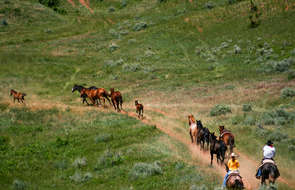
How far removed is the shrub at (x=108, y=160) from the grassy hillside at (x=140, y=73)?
1.64ft

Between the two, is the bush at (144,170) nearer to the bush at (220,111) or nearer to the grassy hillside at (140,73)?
the grassy hillside at (140,73)

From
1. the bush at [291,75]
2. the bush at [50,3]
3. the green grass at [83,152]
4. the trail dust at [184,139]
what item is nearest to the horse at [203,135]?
the trail dust at [184,139]

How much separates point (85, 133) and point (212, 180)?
36.5ft

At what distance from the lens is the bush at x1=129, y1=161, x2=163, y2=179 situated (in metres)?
16.6

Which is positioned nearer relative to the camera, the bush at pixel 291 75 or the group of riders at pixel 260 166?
the group of riders at pixel 260 166

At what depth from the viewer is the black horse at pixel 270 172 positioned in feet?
48.6

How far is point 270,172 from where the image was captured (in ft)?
48.8

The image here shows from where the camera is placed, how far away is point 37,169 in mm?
19297

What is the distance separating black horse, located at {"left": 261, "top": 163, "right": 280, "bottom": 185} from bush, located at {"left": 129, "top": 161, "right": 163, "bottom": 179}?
→ 4513 mm

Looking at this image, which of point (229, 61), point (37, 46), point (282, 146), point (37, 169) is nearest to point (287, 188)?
point (282, 146)

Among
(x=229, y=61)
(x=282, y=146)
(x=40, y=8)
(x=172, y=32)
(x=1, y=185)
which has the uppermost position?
(x=40, y=8)

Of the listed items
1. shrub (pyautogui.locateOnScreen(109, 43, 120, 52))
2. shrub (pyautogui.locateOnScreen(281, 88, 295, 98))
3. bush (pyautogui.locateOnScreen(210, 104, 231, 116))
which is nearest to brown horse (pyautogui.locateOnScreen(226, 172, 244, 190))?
bush (pyautogui.locateOnScreen(210, 104, 231, 116))

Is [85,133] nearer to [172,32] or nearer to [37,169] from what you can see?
[37,169]

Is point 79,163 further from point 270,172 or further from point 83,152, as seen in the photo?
point 270,172
